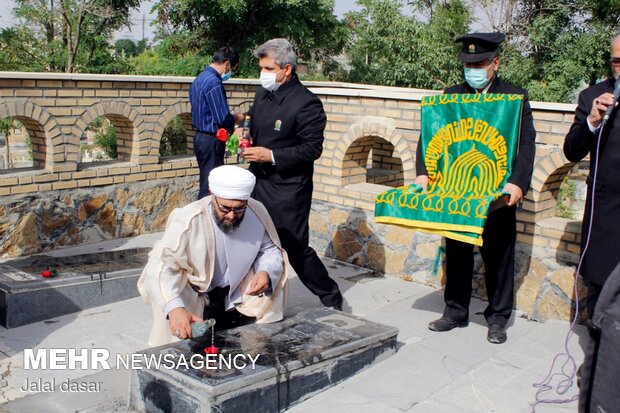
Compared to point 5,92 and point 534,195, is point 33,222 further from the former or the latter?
point 534,195

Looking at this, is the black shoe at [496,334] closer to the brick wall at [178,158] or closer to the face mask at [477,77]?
the brick wall at [178,158]

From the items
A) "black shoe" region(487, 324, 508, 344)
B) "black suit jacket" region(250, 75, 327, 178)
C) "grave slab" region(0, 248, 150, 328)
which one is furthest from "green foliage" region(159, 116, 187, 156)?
"black shoe" region(487, 324, 508, 344)

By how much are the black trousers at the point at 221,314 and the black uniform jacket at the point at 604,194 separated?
6.88 ft

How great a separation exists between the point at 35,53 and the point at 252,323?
1923 centimetres

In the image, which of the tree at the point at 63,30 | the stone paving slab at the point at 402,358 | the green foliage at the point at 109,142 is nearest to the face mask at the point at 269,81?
the stone paving slab at the point at 402,358

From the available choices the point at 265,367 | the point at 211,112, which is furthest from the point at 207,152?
the point at 265,367

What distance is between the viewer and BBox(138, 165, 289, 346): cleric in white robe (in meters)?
3.79

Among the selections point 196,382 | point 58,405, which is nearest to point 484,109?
point 196,382

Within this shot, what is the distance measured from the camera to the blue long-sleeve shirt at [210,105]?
6.64m

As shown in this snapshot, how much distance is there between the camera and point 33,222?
6.74 metres

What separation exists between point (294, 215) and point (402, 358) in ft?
4.08

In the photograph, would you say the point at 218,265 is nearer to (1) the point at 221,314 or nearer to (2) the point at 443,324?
(1) the point at 221,314

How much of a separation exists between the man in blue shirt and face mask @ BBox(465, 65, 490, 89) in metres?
2.51

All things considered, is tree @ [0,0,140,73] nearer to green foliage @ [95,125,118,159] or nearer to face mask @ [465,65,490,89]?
green foliage @ [95,125,118,159]
